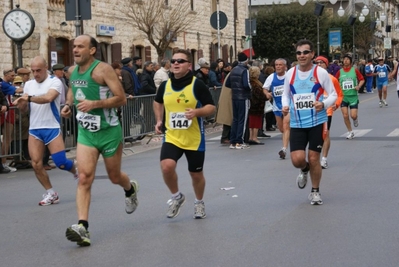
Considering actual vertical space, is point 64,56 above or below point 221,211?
above

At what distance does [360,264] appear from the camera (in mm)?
6566

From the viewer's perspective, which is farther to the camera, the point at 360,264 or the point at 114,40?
the point at 114,40

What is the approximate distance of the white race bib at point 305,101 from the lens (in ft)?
31.5

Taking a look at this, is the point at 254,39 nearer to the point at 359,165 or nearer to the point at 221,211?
the point at 359,165

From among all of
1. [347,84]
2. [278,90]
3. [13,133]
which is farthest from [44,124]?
[347,84]

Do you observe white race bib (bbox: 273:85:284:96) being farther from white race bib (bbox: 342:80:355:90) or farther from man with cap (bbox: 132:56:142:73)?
man with cap (bbox: 132:56:142:73)

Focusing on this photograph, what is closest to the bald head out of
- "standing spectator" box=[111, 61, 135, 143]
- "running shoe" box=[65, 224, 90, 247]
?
"running shoe" box=[65, 224, 90, 247]

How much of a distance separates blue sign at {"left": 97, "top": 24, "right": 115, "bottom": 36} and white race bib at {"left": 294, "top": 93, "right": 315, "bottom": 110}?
2134 centimetres

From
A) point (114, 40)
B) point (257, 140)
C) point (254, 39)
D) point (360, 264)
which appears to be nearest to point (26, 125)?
point (257, 140)

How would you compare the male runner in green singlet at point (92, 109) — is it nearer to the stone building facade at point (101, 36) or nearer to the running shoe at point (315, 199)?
the running shoe at point (315, 199)

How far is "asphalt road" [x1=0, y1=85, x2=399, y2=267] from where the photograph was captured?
7000 millimetres

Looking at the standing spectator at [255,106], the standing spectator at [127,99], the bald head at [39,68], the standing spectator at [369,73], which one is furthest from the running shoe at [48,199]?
the standing spectator at [369,73]

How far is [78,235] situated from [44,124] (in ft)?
11.3

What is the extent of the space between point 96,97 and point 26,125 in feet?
23.5
